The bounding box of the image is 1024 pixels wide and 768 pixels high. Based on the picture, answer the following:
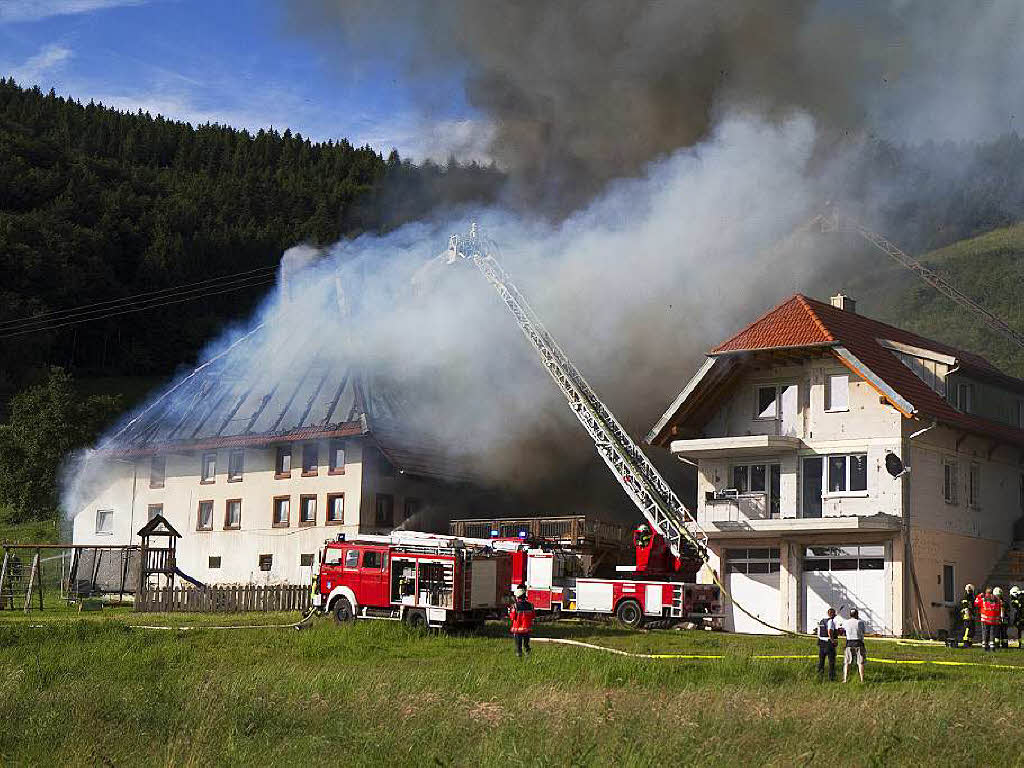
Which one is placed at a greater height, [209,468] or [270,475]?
[209,468]

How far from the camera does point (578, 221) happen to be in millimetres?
59031

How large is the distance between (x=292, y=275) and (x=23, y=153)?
62.2 metres

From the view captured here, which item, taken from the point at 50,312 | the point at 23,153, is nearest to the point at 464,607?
the point at 50,312

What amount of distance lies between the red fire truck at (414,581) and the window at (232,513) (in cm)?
2246

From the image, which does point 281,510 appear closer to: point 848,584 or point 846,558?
point 846,558

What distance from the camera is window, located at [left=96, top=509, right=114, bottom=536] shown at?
226 ft

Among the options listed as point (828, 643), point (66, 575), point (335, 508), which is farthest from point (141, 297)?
point (828, 643)

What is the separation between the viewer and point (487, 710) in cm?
2327

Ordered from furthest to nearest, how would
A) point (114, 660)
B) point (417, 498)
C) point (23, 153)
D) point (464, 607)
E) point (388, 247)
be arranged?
1. point (23, 153)
2. point (388, 247)
3. point (417, 498)
4. point (464, 607)
5. point (114, 660)

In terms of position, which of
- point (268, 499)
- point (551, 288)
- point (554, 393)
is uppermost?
point (551, 288)

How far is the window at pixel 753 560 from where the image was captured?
48562 mm

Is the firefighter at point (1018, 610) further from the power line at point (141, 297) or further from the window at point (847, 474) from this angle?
the power line at point (141, 297)

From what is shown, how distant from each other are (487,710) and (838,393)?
27572 millimetres

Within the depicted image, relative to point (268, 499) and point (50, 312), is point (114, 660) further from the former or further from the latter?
point (50, 312)
